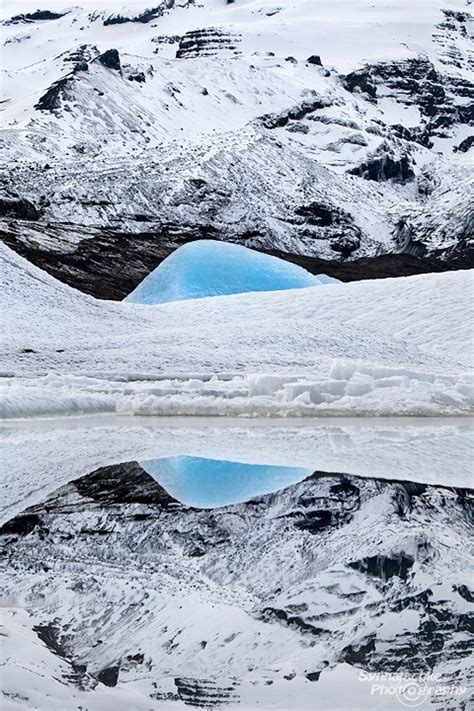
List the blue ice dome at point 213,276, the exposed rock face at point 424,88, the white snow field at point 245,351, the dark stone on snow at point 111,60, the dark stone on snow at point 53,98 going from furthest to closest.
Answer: the exposed rock face at point 424,88, the dark stone on snow at point 111,60, the dark stone on snow at point 53,98, the blue ice dome at point 213,276, the white snow field at point 245,351

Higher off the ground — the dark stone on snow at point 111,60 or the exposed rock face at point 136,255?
the dark stone on snow at point 111,60

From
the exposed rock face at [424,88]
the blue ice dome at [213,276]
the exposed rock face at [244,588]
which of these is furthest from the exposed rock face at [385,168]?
the exposed rock face at [244,588]

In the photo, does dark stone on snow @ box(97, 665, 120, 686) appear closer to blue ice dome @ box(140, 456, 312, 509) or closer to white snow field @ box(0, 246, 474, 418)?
blue ice dome @ box(140, 456, 312, 509)

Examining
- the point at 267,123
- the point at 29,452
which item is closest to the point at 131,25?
the point at 267,123

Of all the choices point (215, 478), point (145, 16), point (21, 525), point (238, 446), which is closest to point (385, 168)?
point (238, 446)

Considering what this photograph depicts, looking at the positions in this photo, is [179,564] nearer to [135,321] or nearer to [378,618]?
[378,618]

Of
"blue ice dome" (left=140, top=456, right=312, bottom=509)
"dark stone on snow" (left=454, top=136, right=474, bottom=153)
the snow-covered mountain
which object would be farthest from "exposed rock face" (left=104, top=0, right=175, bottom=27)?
"blue ice dome" (left=140, top=456, right=312, bottom=509)

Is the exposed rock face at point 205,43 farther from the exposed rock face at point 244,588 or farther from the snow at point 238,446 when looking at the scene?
the exposed rock face at point 244,588
